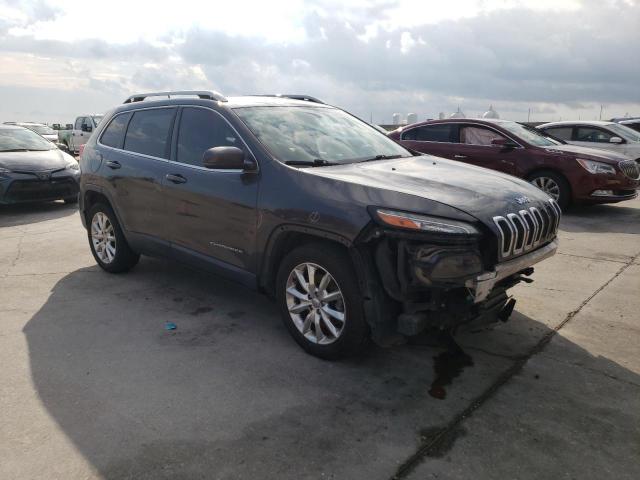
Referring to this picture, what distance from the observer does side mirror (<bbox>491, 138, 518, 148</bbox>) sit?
9.20 metres

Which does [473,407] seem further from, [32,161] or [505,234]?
[32,161]

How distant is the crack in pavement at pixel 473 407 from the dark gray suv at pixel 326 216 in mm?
358

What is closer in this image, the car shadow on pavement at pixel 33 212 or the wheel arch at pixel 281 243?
the wheel arch at pixel 281 243

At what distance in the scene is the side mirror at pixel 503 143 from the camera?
920 cm

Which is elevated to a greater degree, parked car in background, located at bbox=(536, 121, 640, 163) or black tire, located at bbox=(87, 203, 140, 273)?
parked car in background, located at bbox=(536, 121, 640, 163)

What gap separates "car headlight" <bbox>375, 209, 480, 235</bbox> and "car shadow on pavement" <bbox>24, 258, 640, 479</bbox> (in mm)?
969

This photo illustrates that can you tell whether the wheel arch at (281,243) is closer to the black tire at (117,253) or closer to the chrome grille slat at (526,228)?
the chrome grille slat at (526,228)

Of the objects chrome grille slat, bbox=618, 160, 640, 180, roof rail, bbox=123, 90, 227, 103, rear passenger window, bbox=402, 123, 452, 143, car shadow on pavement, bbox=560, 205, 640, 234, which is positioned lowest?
car shadow on pavement, bbox=560, 205, 640, 234

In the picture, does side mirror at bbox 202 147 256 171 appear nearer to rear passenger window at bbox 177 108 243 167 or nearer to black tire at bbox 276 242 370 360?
rear passenger window at bbox 177 108 243 167

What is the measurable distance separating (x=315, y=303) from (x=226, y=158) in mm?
1161

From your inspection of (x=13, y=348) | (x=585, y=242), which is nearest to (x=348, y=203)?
(x=13, y=348)

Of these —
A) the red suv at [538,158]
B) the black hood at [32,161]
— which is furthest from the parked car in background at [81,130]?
the red suv at [538,158]

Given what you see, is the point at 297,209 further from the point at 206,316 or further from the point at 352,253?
the point at 206,316

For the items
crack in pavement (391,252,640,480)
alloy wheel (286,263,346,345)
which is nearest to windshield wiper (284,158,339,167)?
alloy wheel (286,263,346,345)
